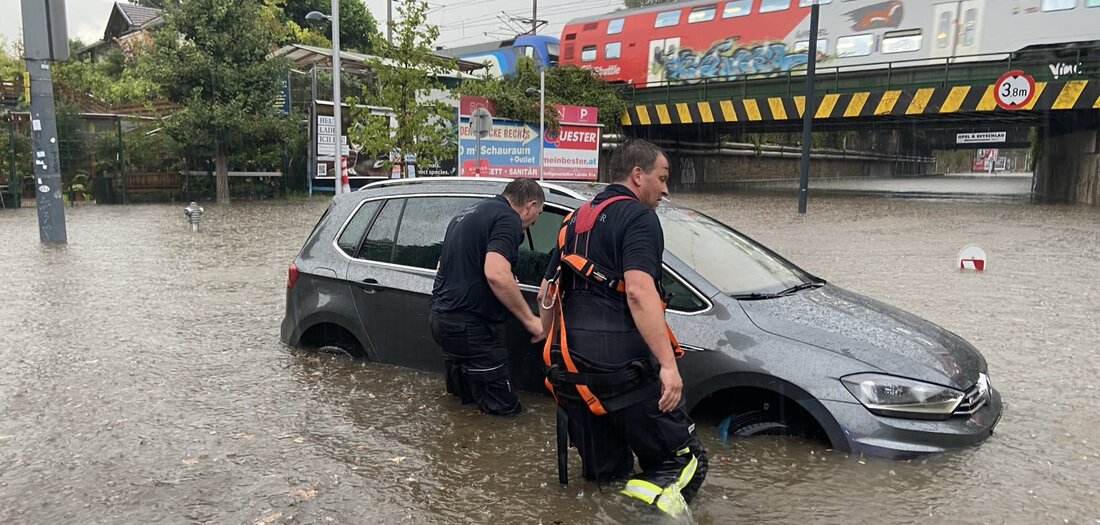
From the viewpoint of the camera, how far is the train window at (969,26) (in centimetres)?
2167

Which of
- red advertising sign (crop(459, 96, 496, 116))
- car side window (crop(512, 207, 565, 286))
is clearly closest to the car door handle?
car side window (crop(512, 207, 565, 286))

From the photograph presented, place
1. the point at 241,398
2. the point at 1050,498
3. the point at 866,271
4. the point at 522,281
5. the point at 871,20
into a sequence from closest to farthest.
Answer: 1. the point at 1050,498
2. the point at 522,281
3. the point at 241,398
4. the point at 866,271
5. the point at 871,20

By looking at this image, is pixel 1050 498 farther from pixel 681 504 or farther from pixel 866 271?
pixel 866 271

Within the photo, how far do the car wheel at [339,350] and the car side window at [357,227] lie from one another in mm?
691

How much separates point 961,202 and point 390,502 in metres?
27.5

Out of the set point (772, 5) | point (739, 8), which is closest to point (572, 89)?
point (739, 8)

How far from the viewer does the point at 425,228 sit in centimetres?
505

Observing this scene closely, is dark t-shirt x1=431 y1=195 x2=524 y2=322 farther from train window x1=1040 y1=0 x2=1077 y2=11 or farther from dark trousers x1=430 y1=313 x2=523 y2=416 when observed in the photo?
train window x1=1040 y1=0 x2=1077 y2=11

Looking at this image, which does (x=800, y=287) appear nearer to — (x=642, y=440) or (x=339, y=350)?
(x=642, y=440)

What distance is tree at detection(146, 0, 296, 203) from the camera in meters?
21.5

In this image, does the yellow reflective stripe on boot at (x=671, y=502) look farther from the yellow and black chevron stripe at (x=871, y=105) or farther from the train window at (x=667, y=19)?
the train window at (x=667, y=19)

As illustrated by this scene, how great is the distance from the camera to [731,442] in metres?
4.00

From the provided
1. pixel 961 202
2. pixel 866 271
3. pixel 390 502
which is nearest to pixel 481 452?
pixel 390 502

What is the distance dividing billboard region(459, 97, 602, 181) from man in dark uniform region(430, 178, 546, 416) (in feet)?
63.7
